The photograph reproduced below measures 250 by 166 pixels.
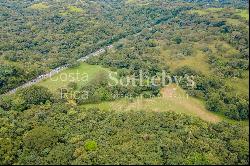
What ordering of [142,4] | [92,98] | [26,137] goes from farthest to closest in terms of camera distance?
[142,4] → [92,98] → [26,137]

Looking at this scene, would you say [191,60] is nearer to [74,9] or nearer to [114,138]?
[114,138]

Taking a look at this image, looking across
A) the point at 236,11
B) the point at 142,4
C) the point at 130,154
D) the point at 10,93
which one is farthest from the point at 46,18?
the point at 130,154

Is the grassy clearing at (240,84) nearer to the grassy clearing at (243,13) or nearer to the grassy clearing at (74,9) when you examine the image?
the grassy clearing at (243,13)

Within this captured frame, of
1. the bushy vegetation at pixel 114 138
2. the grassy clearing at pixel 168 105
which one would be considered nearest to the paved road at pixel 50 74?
the bushy vegetation at pixel 114 138

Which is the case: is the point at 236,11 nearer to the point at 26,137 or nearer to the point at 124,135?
the point at 124,135

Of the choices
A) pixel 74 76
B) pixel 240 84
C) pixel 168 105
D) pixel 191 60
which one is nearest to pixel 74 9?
pixel 74 76

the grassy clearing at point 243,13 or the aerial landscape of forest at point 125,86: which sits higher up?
the grassy clearing at point 243,13

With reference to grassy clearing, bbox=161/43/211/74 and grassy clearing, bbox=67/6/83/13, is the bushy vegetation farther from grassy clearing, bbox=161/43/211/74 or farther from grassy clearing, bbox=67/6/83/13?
grassy clearing, bbox=67/6/83/13
